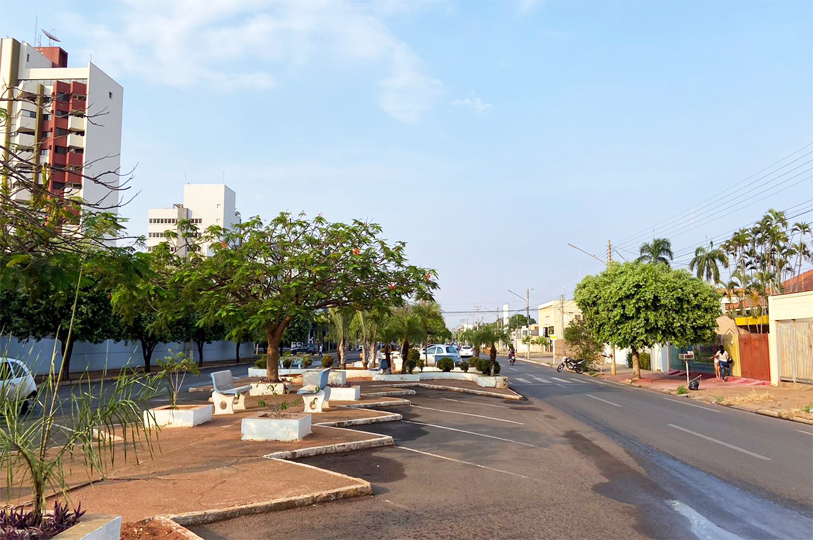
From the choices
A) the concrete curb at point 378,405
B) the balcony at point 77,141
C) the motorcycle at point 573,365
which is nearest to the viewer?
the concrete curb at point 378,405

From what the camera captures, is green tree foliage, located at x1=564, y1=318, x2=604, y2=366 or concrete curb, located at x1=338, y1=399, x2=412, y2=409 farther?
green tree foliage, located at x1=564, y1=318, x2=604, y2=366

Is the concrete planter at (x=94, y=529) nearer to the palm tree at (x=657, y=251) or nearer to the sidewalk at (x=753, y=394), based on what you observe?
the sidewalk at (x=753, y=394)

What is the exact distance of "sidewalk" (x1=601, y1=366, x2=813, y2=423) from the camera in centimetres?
1777

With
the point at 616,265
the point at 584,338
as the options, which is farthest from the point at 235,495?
the point at 584,338

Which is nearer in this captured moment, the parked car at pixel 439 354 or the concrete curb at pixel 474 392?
the concrete curb at pixel 474 392

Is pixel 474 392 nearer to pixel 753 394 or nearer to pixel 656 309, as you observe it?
pixel 753 394

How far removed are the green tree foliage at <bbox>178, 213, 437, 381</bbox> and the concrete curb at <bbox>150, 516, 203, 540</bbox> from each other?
411 inches

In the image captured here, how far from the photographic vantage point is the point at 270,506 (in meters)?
6.51

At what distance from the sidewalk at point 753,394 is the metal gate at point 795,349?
0.46 m

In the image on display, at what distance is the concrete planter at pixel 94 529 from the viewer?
4.42 meters

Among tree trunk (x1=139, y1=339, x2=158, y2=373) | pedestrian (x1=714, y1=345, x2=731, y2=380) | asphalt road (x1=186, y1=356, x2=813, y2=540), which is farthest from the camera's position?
tree trunk (x1=139, y1=339, x2=158, y2=373)

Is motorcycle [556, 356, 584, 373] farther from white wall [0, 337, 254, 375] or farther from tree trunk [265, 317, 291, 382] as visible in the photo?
tree trunk [265, 317, 291, 382]

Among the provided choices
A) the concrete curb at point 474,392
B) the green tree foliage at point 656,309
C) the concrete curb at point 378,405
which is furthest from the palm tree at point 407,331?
the concrete curb at point 378,405

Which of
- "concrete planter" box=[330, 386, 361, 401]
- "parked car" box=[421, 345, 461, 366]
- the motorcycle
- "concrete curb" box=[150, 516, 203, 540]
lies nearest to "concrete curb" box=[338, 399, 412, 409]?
"concrete planter" box=[330, 386, 361, 401]
